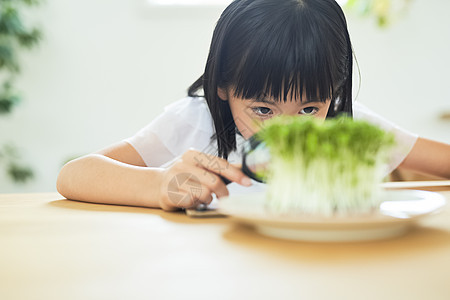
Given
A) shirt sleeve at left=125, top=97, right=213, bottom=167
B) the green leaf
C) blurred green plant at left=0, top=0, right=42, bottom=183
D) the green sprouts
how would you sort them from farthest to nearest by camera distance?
the green leaf < blurred green plant at left=0, top=0, right=42, bottom=183 < shirt sleeve at left=125, top=97, right=213, bottom=167 < the green sprouts

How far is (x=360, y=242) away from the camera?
434mm

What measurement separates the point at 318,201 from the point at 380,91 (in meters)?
2.96

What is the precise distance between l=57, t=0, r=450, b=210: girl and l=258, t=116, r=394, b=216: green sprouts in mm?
116

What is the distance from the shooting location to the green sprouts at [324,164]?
1.42 feet

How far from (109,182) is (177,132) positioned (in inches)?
18.0

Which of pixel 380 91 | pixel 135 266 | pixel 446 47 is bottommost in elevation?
pixel 135 266

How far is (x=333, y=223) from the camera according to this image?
0.40 metres

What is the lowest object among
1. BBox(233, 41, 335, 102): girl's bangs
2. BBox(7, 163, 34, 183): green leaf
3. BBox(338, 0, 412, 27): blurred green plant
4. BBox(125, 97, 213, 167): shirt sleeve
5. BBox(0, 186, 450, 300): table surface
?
BBox(0, 186, 450, 300): table surface

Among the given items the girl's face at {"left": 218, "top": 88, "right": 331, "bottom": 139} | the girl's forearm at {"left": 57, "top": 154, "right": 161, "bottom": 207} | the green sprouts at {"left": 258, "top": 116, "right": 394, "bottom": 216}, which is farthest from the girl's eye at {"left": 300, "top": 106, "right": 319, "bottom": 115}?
the green sprouts at {"left": 258, "top": 116, "right": 394, "bottom": 216}

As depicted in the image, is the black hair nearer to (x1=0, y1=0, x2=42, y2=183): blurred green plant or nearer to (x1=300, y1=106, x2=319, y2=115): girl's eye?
(x1=300, y1=106, x2=319, y2=115): girl's eye

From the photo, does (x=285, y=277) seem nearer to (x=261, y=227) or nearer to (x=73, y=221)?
(x=261, y=227)

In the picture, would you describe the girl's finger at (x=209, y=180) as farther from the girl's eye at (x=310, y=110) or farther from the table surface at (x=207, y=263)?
the girl's eye at (x=310, y=110)

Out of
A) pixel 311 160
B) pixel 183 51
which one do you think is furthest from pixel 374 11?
pixel 311 160

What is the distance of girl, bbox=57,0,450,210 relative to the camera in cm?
67
